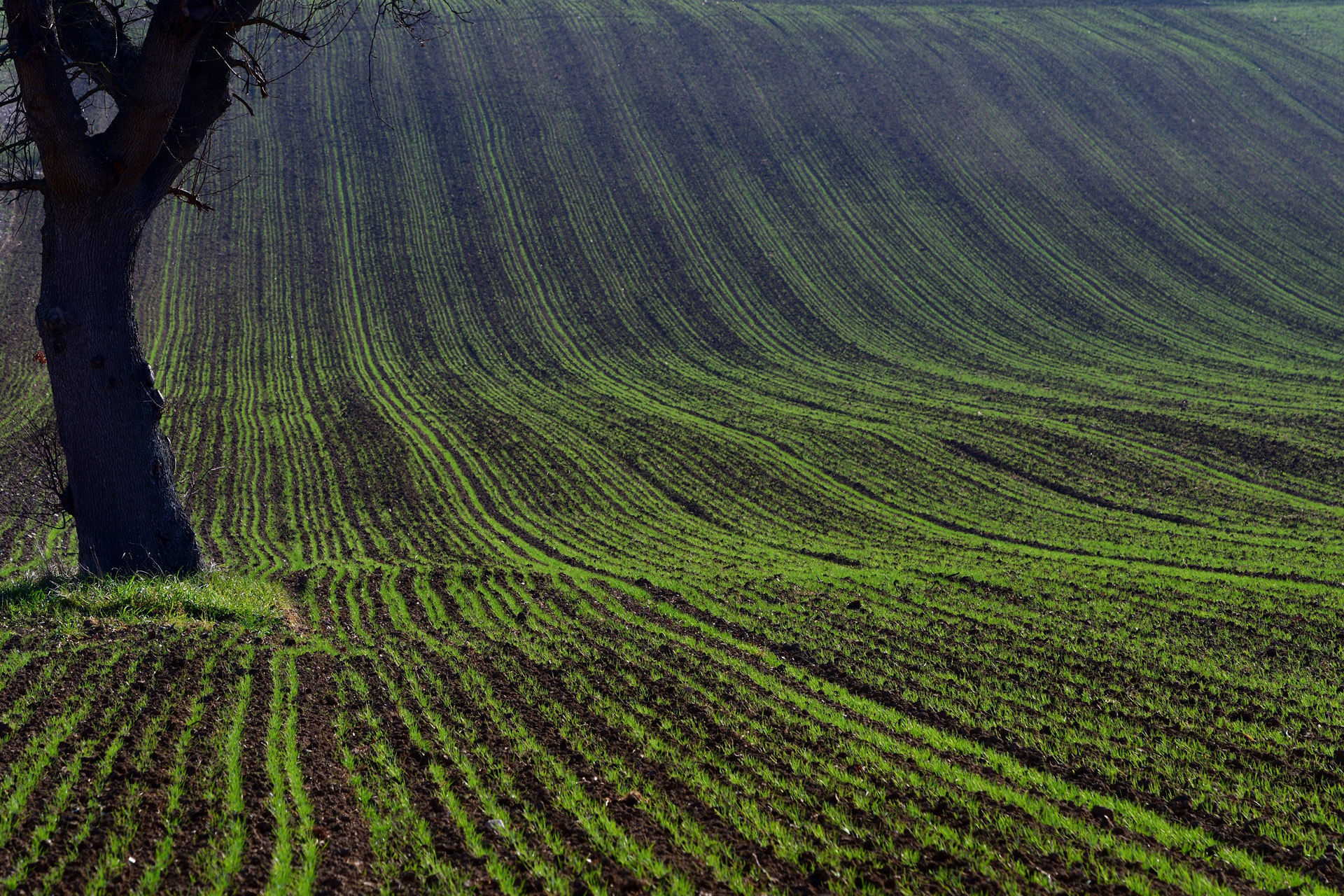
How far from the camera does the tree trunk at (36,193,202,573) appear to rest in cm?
1042

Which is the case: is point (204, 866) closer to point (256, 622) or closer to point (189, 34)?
point (256, 622)

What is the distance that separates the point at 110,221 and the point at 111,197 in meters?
0.28

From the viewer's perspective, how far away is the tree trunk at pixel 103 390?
10422mm

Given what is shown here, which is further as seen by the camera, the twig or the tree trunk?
the twig

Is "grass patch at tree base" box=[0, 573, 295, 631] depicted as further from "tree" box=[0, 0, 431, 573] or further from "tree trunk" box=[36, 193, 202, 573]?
"tree" box=[0, 0, 431, 573]

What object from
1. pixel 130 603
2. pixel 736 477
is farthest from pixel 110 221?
pixel 736 477

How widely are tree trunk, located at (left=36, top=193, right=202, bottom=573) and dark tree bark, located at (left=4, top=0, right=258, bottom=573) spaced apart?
0.04 feet

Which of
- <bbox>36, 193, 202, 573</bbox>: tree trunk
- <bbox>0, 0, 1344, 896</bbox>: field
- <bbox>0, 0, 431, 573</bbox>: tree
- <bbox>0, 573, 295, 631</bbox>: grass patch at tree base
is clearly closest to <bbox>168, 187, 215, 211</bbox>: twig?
<bbox>0, 0, 431, 573</bbox>: tree

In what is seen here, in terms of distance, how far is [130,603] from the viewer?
31.7 feet

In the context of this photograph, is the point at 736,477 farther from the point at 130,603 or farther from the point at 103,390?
the point at 130,603

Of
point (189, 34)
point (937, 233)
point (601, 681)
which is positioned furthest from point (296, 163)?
point (601, 681)

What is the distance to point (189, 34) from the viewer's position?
10156 mm

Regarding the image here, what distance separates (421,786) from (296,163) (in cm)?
5797

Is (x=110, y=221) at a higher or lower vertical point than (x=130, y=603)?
higher
